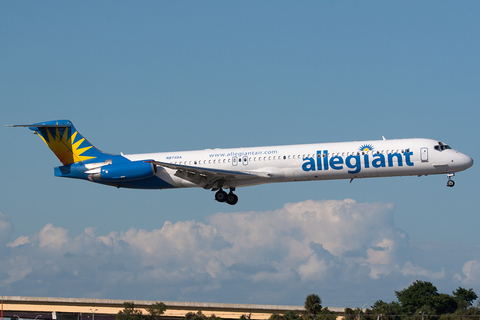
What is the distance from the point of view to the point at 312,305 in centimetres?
7056

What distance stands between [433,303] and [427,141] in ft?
188

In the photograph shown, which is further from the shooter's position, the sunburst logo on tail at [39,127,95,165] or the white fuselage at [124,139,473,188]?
the sunburst logo on tail at [39,127,95,165]

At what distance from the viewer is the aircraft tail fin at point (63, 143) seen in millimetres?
46688

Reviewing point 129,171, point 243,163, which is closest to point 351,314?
point 243,163

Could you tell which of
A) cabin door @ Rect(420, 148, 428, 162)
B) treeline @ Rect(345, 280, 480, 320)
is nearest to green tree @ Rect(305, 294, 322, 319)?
treeline @ Rect(345, 280, 480, 320)

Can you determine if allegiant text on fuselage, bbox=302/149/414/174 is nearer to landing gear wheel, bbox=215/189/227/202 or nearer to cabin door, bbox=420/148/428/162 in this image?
cabin door, bbox=420/148/428/162

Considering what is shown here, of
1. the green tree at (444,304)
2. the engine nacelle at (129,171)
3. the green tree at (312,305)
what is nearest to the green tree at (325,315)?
the green tree at (312,305)

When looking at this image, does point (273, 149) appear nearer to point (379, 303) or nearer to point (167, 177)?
point (167, 177)

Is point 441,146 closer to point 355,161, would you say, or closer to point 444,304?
point 355,161

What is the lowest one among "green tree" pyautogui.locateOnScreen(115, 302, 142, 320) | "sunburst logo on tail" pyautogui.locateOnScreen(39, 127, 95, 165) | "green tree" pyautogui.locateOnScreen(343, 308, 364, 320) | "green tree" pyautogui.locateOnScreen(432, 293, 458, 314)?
"green tree" pyautogui.locateOnScreen(343, 308, 364, 320)

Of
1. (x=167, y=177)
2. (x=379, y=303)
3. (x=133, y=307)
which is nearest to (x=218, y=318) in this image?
(x=133, y=307)

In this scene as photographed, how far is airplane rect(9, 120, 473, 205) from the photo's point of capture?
39.9 meters

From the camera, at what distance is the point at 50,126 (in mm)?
46719

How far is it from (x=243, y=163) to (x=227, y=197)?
3.70m
